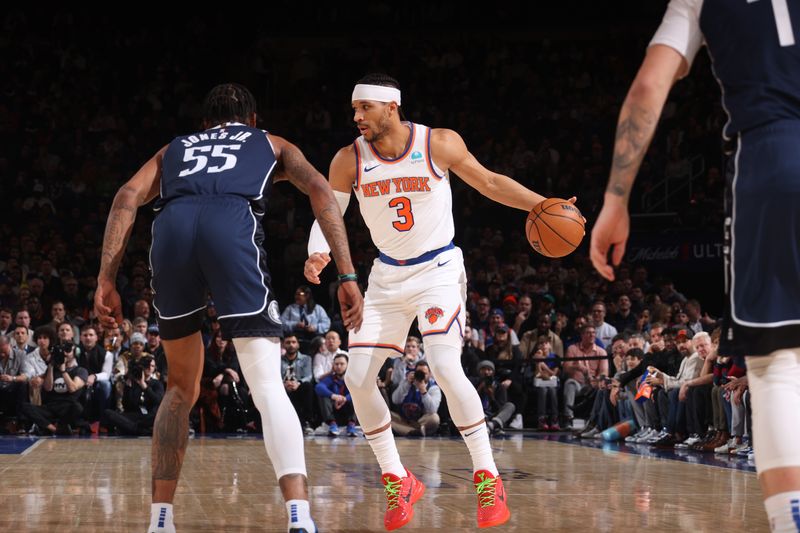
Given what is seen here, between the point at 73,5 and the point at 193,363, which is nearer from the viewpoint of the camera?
the point at 193,363

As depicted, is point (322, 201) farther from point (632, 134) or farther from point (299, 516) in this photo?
point (632, 134)

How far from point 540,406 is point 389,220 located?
846cm

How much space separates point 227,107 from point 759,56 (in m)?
2.28

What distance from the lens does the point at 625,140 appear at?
2.76 metres

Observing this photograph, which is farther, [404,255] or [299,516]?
[404,255]

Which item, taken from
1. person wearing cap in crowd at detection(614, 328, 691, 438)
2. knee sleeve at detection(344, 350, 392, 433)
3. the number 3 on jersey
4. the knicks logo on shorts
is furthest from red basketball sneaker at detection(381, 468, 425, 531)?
person wearing cap in crowd at detection(614, 328, 691, 438)

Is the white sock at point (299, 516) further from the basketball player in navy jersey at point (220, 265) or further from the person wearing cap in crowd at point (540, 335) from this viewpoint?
the person wearing cap in crowd at point (540, 335)

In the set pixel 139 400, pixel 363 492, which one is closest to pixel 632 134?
pixel 363 492

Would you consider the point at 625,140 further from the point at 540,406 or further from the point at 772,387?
the point at 540,406

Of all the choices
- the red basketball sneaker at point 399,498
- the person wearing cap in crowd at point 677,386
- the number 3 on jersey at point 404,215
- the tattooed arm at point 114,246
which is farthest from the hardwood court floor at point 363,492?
the number 3 on jersey at point 404,215

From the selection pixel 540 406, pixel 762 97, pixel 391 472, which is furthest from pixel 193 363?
pixel 540 406

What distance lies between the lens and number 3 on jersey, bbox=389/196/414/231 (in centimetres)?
519

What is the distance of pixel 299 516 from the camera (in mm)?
3588

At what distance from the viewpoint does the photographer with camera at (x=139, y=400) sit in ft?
39.8
